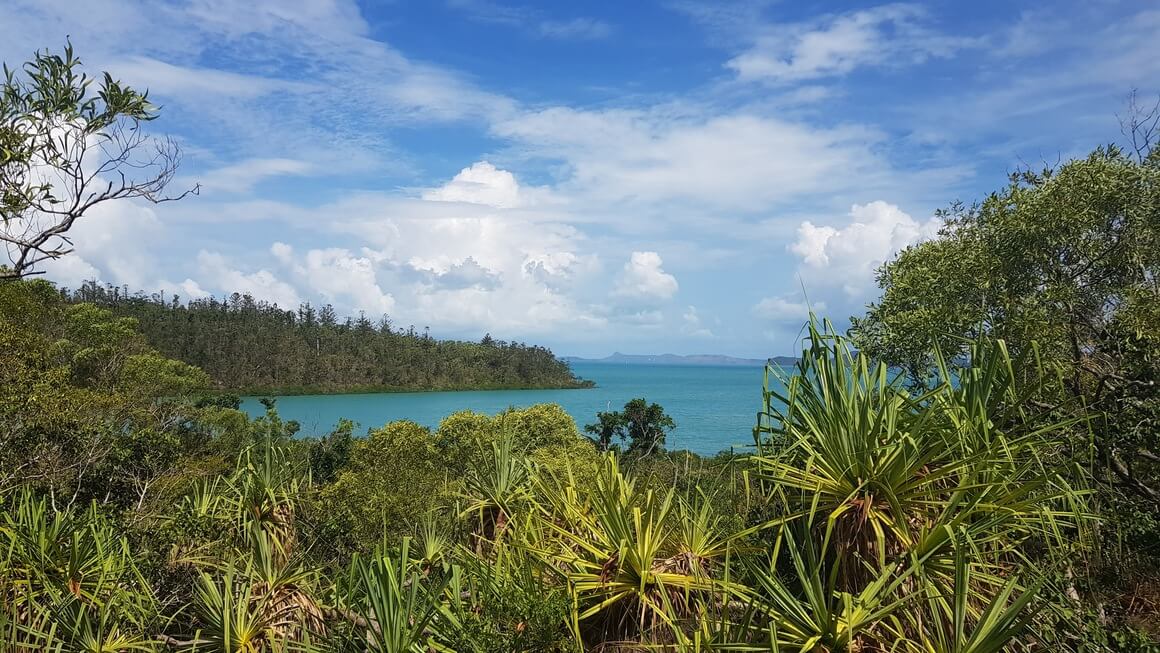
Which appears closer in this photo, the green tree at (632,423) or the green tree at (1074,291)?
the green tree at (1074,291)

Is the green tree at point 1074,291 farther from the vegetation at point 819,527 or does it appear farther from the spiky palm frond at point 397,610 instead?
the spiky palm frond at point 397,610

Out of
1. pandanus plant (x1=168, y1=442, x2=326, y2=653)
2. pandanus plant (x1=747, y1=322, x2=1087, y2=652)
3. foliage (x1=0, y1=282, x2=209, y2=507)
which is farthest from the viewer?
foliage (x1=0, y1=282, x2=209, y2=507)

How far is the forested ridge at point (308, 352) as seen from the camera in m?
74.4

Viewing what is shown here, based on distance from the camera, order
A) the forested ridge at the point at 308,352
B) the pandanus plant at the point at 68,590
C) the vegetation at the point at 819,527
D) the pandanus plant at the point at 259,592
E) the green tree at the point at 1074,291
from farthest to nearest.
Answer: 1. the forested ridge at the point at 308,352
2. the green tree at the point at 1074,291
3. the pandanus plant at the point at 68,590
4. the pandanus plant at the point at 259,592
5. the vegetation at the point at 819,527

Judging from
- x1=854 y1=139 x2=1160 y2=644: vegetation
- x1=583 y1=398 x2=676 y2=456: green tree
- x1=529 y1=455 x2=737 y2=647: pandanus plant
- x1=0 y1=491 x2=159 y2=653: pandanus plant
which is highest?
x1=854 y1=139 x2=1160 y2=644: vegetation

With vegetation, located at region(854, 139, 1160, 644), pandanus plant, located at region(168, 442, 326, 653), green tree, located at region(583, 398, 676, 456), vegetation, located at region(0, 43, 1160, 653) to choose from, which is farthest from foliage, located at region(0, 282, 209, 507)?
green tree, located at region(583, 398, 676, 456)

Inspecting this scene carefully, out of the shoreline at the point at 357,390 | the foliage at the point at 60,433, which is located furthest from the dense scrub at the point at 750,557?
the shoreline at the point at 357,390

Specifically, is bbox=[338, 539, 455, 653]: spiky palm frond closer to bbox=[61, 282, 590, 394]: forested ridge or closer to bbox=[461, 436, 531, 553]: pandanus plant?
bbox=[461, 436, 531, 553]: pandanus plant

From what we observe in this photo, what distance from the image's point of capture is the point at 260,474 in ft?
19.0

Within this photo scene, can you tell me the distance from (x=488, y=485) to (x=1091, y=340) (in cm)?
567

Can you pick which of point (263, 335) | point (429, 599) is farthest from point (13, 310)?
point (263, 335)

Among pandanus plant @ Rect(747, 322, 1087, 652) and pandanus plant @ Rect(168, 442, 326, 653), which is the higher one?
pandanus plant @ Rect(747, 322, 1087, 652)

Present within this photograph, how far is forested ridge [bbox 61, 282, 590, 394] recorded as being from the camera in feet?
244

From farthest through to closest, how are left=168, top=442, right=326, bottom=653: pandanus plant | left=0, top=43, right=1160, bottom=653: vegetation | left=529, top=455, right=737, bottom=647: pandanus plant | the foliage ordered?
the foliage
left=168, top=442, right=326, bottom=653: pandanus plant
left=529, top=455, right=737, bottom=647: pandanus plant
left=0, top=43, right=1160, bottom=653: vegetation
